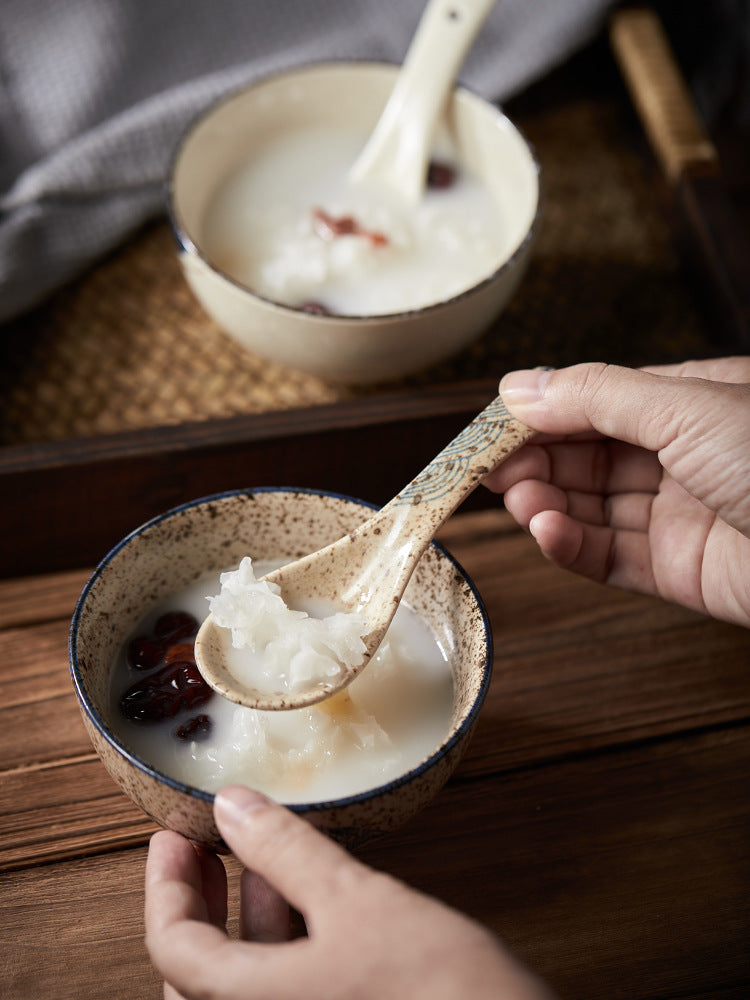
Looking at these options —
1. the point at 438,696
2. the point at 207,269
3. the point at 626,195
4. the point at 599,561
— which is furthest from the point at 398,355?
the point at 626,195

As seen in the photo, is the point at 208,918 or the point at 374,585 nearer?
the point at 208,918

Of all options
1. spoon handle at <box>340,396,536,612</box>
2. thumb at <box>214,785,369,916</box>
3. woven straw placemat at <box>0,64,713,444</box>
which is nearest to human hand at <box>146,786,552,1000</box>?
thumb at <box>214,785,369,916</box>

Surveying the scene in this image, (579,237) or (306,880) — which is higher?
(306,880)

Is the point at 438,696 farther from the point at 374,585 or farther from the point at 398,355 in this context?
the point at 398,355

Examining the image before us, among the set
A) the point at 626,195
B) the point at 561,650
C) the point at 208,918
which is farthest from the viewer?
the point at 626,195

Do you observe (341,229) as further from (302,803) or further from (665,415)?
(302,803)

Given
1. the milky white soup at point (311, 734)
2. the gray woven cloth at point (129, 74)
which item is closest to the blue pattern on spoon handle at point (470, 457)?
the milky white soup at point (311, 734)

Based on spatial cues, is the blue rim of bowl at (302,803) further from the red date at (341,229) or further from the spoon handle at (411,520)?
the red date at (341,229)
